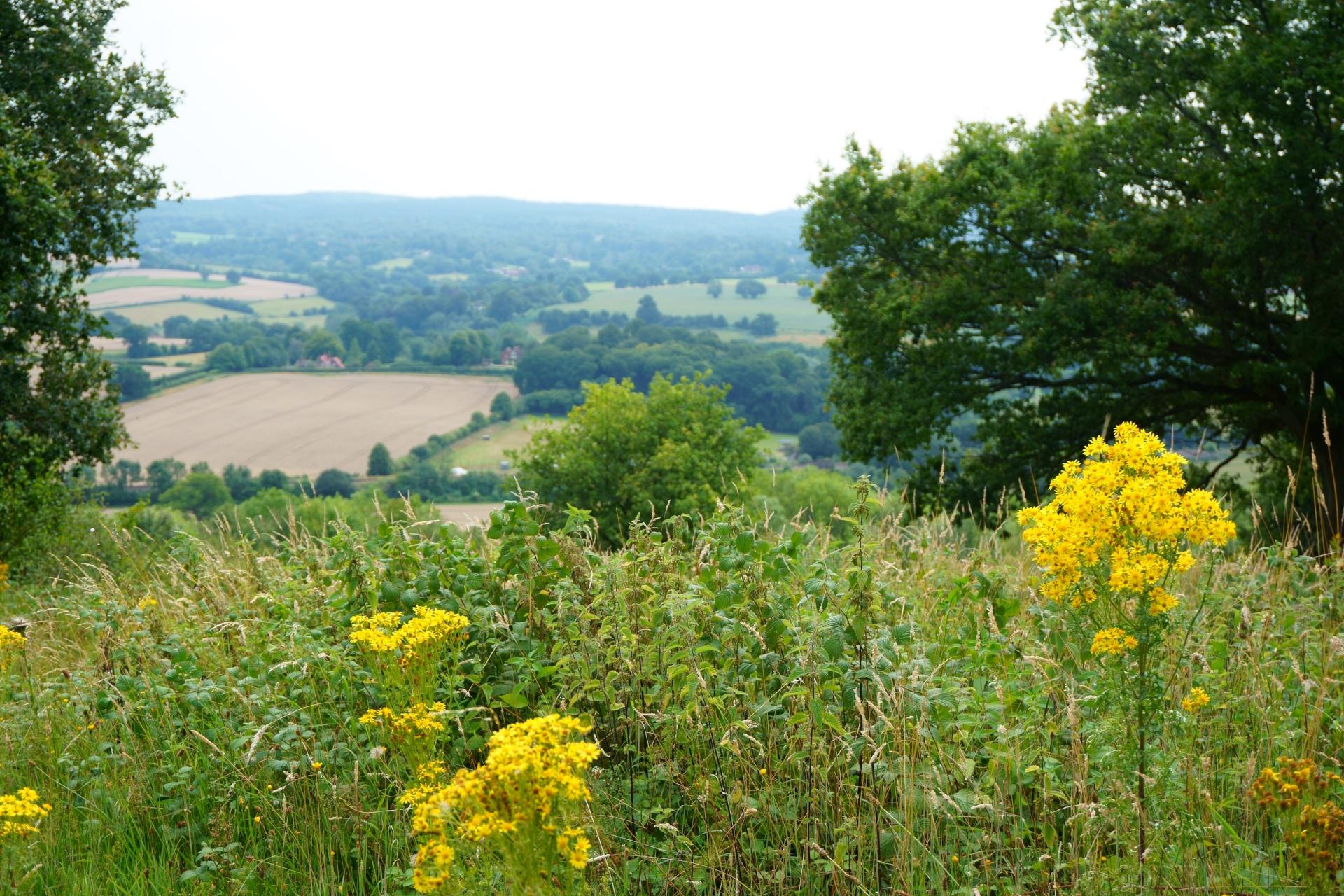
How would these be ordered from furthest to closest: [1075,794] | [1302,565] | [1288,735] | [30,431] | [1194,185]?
[1194,185] < [30,431] < [1302,565] < [1288,735] < [1075,794]

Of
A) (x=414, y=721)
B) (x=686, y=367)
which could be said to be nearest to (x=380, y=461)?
(x=686, y=367)

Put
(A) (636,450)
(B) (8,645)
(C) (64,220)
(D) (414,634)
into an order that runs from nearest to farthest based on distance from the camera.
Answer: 1. (D) (414,634)
2. (B) (8,645)
3. (C) (64,220)
4. (A) (636,450)

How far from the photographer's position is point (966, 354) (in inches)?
720

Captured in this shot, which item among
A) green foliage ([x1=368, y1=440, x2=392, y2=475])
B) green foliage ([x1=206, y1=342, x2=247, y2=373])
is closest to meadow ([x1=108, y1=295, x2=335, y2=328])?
green foliage ([x1=206, y1=342, x2=247, y2=373])

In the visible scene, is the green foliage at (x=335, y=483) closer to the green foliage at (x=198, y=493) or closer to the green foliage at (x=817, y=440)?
the green foliage at (x=198, y=493)

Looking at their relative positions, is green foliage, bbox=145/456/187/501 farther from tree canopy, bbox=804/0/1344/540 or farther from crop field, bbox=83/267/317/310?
crop field, bbox=83/267/317/310

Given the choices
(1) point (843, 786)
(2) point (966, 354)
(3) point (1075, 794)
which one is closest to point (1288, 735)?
(3) point (1075, 794)

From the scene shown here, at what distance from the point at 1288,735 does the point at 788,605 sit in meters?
2.01

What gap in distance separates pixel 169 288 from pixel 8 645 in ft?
502

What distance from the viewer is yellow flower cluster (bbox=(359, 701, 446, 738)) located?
Answer: 3148 mm

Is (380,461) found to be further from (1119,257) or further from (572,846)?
(572,846)

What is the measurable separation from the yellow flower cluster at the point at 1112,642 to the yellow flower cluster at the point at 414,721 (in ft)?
6.95

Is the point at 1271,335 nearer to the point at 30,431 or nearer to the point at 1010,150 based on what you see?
the point at 1010,150

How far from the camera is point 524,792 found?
228cm
